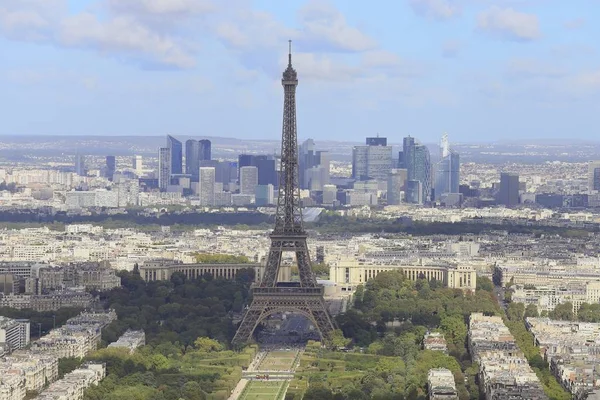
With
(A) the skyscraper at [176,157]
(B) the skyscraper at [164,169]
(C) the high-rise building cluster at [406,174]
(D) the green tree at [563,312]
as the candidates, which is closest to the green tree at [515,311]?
(D) the green tree at [563,312]

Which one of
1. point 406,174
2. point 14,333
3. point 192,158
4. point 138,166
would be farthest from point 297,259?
point 138,166

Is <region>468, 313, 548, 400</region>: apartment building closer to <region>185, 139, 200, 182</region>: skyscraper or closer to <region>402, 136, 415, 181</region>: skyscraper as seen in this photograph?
<region>402, 136, 415, 181</region>: skyscraper

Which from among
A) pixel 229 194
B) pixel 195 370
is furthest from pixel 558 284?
pixel 229 194

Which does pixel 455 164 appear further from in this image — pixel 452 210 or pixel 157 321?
pixel 157 321

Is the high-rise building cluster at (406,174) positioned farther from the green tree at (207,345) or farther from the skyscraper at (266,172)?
the green tree at (207,345)

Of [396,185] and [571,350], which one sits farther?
[396,185]

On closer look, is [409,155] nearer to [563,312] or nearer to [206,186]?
[206,186]
